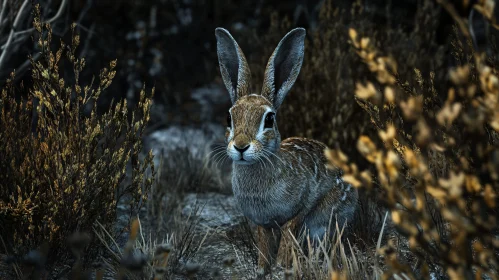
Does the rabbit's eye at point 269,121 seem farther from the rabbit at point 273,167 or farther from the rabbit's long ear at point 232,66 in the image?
the rabbit's long ear at point 232,66

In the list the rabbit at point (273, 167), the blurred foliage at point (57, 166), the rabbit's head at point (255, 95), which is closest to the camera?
the blurred foliage at point (57, 166)

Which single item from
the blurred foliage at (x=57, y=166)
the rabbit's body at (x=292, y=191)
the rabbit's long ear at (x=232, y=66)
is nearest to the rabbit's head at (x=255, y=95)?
the rabbit's long ear at (x=232, y=66)

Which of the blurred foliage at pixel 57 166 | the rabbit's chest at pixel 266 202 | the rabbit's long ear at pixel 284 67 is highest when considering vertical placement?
the rabbit's long ear at pixel 284 67

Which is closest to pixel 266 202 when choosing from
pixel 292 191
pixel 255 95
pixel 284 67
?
pixel 292 191

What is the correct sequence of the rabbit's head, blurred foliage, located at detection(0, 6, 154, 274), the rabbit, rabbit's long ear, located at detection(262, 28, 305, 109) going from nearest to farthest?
blurred foliage, located at detection(0, 6, 154, 274) < the rabbit's head < the rabbit < rabbit's long ear, located at detection(262, 28, 305, 109)

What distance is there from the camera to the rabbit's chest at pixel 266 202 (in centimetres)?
364

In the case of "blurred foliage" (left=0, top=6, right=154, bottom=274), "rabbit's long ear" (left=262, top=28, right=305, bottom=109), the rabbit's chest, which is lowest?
the rabbit's chest

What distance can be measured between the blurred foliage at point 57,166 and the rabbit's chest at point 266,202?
1.95 feet

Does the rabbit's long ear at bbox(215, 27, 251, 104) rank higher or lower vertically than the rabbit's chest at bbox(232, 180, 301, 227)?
higher

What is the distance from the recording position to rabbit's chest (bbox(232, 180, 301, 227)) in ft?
11.9

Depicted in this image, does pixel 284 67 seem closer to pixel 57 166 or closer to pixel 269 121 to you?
pixel 269 121

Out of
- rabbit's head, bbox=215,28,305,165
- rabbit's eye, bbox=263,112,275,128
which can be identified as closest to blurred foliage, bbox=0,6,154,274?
rabbit's head, bbox=215,28,305,165

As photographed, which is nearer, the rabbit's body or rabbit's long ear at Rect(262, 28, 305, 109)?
the rabbit's body

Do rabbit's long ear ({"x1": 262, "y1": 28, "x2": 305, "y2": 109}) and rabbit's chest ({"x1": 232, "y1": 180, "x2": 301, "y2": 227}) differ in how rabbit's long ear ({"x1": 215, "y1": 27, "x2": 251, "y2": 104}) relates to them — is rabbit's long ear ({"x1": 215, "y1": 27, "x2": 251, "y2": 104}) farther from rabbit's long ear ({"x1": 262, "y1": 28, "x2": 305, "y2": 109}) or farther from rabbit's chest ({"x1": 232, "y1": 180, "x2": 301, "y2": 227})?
rabbit's chest ({"x1": 232, "y1": 180, "x2": 301, "y2": 227})
